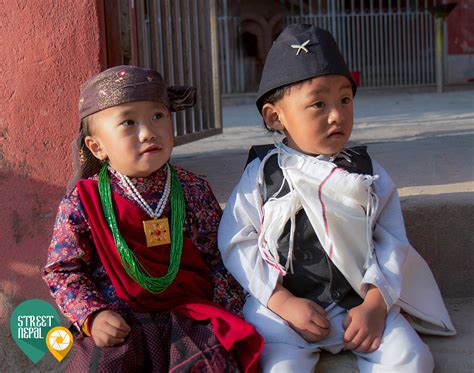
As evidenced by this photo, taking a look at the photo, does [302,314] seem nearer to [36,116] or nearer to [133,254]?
[133,254]

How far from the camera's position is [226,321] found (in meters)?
2.35

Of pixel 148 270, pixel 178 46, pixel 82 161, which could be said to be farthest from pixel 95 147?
pixel 178 46

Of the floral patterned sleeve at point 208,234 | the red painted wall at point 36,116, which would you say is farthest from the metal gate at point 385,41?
the floral patterned sleeve at point 208,234

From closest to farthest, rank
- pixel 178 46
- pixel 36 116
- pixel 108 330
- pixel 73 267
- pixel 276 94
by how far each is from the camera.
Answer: pixel 108 330
pixel 73 267
pixel 276 94
pixel 36 116
pixel 178 46

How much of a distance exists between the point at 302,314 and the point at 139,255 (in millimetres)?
586

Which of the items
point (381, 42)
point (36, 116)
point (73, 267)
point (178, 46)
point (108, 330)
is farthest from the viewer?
point (381, 42)

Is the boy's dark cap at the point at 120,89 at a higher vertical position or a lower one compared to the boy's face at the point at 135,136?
higher

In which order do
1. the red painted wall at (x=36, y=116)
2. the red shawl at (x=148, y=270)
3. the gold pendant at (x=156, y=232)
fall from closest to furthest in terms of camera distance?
the red shawl at (x=148, y=270)
the gold pendant at (x=156, y=232)
the red painted wall at (x=36, y=116)

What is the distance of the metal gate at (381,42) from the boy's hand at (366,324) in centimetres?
1368

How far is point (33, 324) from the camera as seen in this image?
312 centimetres

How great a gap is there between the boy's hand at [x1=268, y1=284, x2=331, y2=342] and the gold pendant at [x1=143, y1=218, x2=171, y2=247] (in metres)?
0.42

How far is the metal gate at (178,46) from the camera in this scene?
3.20m

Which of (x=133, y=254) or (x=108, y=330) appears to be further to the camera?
(x=133, y=254)

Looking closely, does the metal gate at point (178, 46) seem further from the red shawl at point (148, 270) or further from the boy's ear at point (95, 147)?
the red shawl at point (148, 270)
